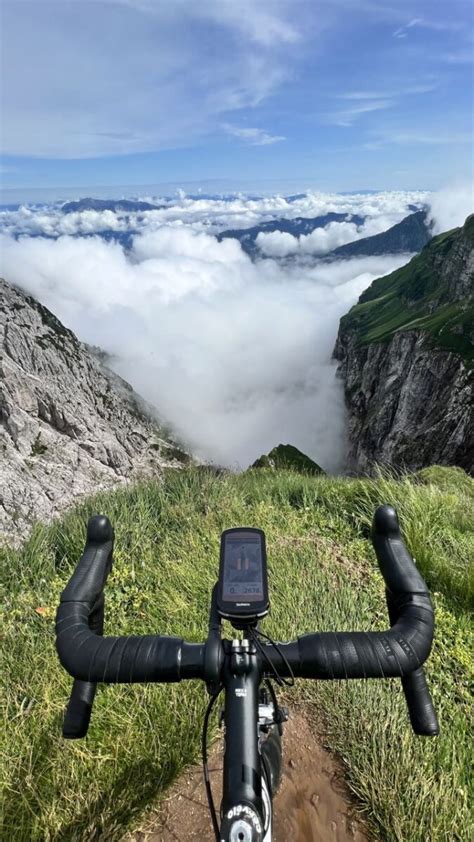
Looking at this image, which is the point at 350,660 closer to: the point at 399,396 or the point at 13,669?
the point at 13,669

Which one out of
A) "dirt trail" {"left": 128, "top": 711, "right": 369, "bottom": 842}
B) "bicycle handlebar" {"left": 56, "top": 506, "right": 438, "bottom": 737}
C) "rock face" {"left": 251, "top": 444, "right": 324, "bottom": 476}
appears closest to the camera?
"bicycle handlebar" {"left": 56, "top": 506, "right": 438, "bottom": 737}

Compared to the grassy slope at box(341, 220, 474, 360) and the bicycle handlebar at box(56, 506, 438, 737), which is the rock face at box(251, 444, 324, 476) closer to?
the bicycle handlebar at box(56, 506, 438, 737)

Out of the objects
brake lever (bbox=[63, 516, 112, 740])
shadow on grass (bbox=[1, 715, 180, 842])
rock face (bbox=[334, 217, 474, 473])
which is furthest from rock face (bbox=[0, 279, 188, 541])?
brake lever (bbox=[63, 516, 112, 740])

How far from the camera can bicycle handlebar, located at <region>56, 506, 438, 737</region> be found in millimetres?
1930

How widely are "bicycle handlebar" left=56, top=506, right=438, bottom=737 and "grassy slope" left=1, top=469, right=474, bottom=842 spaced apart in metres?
1.48

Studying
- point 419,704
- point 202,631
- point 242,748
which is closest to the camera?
point 242,748

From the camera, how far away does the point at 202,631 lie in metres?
4.62

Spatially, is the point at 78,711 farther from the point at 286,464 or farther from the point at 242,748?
the point at 286,464

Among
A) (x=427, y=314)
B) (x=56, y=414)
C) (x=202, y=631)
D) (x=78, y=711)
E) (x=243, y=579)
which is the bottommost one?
(x=78, y=711)

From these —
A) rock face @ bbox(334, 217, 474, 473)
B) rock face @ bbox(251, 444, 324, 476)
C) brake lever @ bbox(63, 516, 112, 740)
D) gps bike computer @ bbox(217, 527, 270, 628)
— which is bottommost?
brake lever @ bbox(63, 516, 112, 740)

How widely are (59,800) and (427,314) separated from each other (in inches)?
6463

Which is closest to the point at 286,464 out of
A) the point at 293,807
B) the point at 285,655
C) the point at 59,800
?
the point at 293,807

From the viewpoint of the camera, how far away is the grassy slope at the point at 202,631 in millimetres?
2994

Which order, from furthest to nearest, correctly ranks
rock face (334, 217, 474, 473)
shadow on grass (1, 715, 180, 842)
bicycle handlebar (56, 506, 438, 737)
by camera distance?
rock face (334, 217, 474, 473), shadow on grass (1, 715, 180, 842), bicycle handlebar (56, 506, 438, 737)
